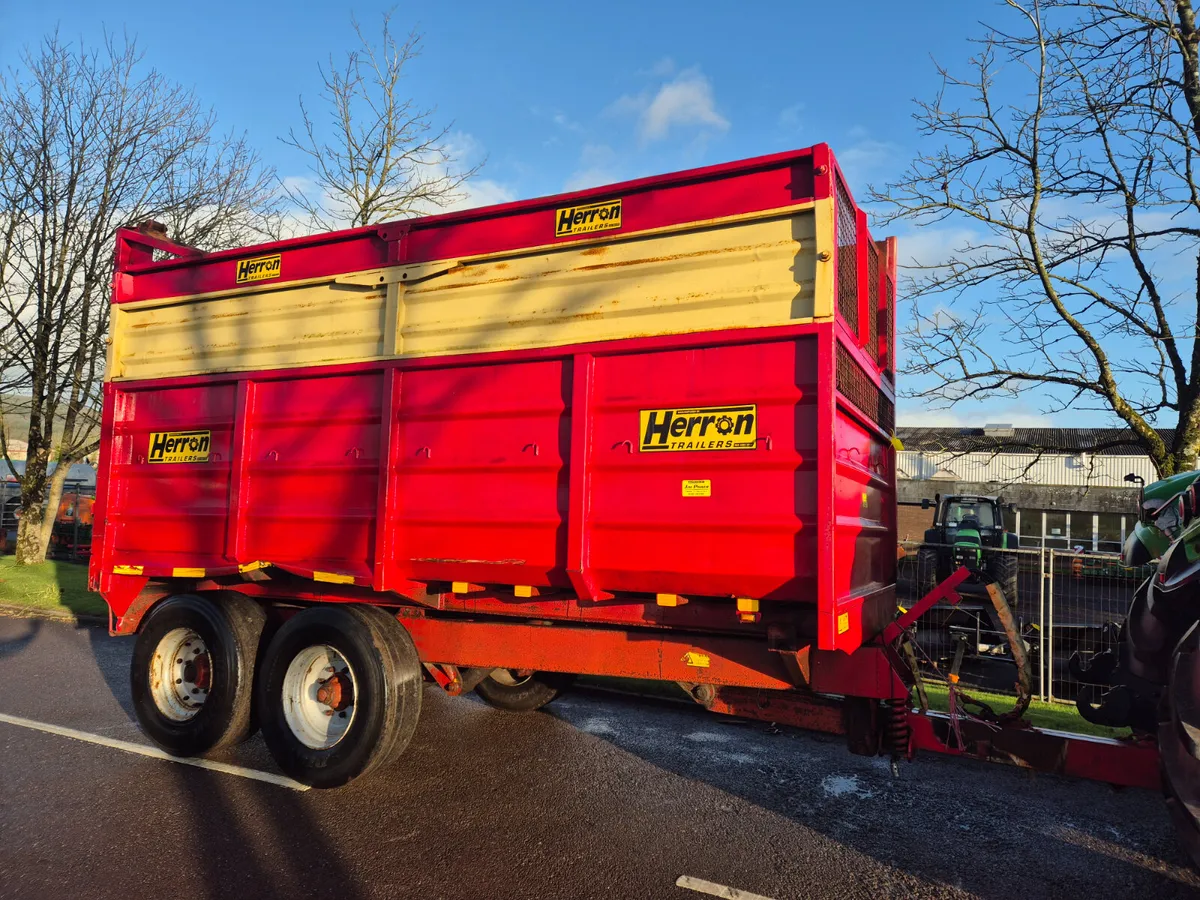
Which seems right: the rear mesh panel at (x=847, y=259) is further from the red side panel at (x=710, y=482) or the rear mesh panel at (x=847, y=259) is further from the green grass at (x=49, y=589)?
the green grass at (x=49, y=589)

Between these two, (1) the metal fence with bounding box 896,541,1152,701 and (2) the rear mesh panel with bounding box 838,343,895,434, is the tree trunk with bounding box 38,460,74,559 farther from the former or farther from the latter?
(2) the rear mesh panel with bounding box 838,343,895,434

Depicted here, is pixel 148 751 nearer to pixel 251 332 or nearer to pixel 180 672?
pixel 180 672

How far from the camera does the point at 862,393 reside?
4.43m

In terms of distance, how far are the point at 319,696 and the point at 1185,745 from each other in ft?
14.3

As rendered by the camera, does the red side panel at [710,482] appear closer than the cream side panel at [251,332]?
Yes

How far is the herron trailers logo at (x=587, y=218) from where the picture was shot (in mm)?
4266

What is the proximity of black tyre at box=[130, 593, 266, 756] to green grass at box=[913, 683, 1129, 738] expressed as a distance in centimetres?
483

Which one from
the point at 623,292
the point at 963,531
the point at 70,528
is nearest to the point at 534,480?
the point at 623,292

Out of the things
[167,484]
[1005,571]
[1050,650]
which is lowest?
[1050,650]

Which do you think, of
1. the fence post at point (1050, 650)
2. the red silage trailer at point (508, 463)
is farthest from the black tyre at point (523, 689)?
the fence post at point (1050, 650)

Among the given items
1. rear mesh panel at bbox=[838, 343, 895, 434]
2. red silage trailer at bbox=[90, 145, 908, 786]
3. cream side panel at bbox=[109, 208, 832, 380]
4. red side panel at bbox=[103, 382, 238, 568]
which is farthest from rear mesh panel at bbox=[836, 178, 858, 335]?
red side panel at bbox=[103, 382, 238, 568]

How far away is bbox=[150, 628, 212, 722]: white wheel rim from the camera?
5.45 metres

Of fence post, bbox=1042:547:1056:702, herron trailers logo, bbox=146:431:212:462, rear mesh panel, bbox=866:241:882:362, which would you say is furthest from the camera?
fence post, bbox=1042:547:1056:702

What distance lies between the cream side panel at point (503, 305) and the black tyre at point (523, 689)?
278cm
